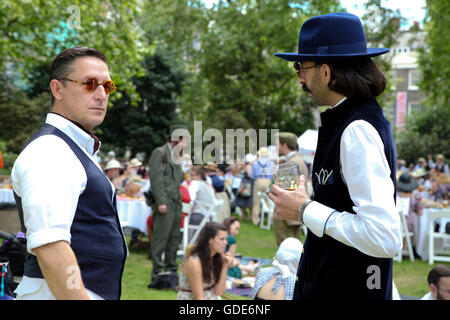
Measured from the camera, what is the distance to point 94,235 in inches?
69.9

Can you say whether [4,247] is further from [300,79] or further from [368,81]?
[368,81]

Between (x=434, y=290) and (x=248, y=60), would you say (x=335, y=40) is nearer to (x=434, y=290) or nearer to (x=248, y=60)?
(x=434, y=290)

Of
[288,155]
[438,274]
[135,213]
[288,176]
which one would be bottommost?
[135,213]

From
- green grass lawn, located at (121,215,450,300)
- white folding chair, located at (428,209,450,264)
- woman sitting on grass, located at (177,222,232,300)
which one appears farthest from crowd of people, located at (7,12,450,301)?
white folding chair, located at (428,209,450,264)

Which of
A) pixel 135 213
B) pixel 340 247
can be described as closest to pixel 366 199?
pixel 340 247

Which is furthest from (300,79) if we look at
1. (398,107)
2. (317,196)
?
(398,107)

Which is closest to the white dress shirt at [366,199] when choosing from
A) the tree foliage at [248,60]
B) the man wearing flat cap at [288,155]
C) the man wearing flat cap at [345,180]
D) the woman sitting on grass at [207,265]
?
the man wearing flat cap at [345,180]

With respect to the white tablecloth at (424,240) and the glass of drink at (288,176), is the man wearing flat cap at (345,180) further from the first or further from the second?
the white tablecloth at (424,240)

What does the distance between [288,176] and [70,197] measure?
924 mm

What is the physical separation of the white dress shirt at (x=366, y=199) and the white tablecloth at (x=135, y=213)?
326 inches

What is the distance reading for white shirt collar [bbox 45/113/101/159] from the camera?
1.87 m

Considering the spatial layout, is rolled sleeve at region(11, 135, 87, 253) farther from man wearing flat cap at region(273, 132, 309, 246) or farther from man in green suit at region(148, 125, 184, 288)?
man wearing flat cap at region(273, 132, 309, 246)

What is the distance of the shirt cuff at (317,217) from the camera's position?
6.21ft
